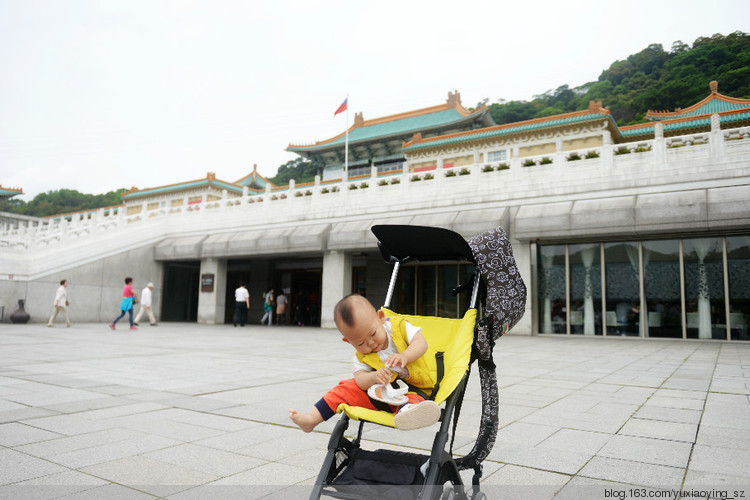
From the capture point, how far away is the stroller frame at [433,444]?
1.92 m

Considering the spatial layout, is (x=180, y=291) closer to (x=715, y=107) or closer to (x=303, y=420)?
(x=303, y=420)

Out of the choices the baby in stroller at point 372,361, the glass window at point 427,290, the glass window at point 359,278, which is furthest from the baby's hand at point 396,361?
the glass window at point 359,278

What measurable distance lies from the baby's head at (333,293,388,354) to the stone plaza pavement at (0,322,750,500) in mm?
931

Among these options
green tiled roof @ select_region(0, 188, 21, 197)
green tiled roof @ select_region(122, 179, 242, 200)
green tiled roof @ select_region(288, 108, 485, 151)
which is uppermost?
green tiled roof @ select_region(288, 108, 485, 151)

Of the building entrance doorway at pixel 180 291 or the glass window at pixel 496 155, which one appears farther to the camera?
the glass window at pixel 496 155

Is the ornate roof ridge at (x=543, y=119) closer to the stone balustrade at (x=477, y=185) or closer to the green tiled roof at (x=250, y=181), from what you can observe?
the stone balustrade at (x=477, y=185)

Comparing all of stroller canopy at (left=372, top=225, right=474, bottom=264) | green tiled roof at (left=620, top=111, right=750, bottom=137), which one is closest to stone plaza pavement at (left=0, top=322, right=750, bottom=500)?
stroller canopy at (left=372, top=225, right=474, bottom=264)

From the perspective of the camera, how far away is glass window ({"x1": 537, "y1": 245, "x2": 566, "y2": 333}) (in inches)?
571

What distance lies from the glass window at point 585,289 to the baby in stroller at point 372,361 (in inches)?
526

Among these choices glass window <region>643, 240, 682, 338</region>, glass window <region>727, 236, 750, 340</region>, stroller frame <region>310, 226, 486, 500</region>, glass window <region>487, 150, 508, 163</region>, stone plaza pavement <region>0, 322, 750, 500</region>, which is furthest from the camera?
glass window <region>487, 150, 508, 163</region>

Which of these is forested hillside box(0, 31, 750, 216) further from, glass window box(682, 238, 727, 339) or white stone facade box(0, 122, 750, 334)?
glass window box(682, 238, 727, 339)

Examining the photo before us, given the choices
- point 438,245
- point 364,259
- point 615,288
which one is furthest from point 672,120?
point 438,245

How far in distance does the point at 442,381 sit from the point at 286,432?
1826 mm

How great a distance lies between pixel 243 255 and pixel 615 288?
13.6 meters
